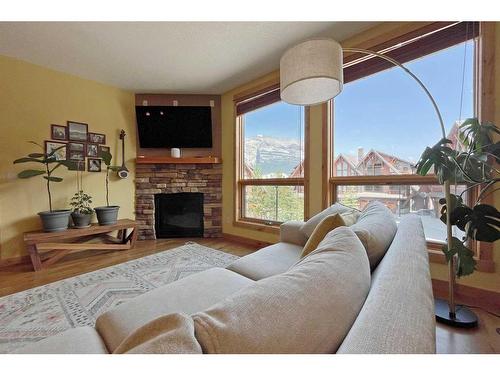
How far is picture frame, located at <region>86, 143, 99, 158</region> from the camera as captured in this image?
349cm

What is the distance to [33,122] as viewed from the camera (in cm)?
303

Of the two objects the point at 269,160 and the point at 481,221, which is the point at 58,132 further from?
the point at 481,221

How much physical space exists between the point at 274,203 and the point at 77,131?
312 centimetres

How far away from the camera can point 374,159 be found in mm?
2412

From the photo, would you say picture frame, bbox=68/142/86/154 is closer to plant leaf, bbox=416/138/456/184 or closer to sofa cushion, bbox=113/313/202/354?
sofa cushion, bbox=113/313/202/354

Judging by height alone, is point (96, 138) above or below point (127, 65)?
below

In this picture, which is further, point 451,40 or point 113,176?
point 113,176

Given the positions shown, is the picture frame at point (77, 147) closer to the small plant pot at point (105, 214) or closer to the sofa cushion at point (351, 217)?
Answer: the small plant pot at point (105, 214)

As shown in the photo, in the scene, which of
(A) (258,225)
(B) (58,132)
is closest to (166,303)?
(A) (258,225)

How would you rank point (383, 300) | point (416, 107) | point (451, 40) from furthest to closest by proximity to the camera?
point (416, 107) < point (451, 40) < point (383, 300)

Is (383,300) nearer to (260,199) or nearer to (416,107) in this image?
(416,107)
